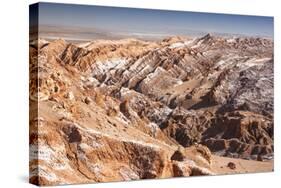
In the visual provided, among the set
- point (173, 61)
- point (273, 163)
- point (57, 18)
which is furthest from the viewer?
point (273, 163)

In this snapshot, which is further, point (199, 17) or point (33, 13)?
point (199, 17)

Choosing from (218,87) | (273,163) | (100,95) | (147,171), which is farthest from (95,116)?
(273,163)

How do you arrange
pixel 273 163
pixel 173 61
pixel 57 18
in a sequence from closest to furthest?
1. pixel 57 18
2. pixel 173 61
3. pixel 273 163

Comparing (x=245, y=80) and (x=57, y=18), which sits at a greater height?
(x=57, y=18)

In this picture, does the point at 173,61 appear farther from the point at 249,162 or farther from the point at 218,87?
the point at 249,162

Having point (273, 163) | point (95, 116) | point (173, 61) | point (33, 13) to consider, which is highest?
point (33, 13)

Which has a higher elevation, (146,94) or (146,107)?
(146,94)
